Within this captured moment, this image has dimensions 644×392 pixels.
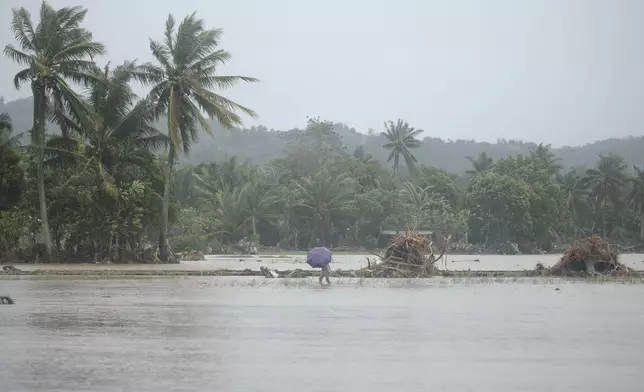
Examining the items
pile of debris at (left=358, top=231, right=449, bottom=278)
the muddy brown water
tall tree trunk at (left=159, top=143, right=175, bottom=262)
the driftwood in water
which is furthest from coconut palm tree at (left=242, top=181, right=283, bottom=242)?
the muddy brown water

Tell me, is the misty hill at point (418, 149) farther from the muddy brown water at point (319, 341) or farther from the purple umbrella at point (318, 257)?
the muddy brown water at point (319, 341)

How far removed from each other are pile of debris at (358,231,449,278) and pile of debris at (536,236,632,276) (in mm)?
5033

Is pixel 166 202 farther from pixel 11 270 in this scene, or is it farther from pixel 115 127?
pixel 11 270

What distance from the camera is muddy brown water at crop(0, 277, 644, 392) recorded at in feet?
33.7

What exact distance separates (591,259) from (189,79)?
19.8 meters

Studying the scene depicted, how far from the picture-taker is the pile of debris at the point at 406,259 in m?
32.1

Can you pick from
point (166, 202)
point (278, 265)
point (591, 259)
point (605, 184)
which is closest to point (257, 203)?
point (278, 265)

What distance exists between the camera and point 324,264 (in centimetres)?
2814

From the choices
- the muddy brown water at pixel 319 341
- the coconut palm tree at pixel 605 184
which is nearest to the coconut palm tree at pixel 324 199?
the coconut palm tree at pixel 605 184

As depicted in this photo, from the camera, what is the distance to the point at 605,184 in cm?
9525

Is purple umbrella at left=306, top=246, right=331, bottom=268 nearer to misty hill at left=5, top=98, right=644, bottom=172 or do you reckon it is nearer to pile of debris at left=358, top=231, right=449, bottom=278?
pile of debris at left=358, top=231, right=449, bottom=278

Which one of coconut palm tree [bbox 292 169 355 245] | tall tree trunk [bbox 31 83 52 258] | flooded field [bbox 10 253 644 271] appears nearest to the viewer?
tall tree trunk [bbox 31 83 52 258]

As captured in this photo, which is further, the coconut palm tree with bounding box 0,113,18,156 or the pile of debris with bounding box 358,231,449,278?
the coconut palm tree with bounding box 0,113,18,156

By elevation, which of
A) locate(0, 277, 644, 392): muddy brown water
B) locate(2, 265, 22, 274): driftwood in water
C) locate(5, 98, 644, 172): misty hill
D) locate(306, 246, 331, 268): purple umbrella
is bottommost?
locate(0, 277, 644, 392): muddy brown water
